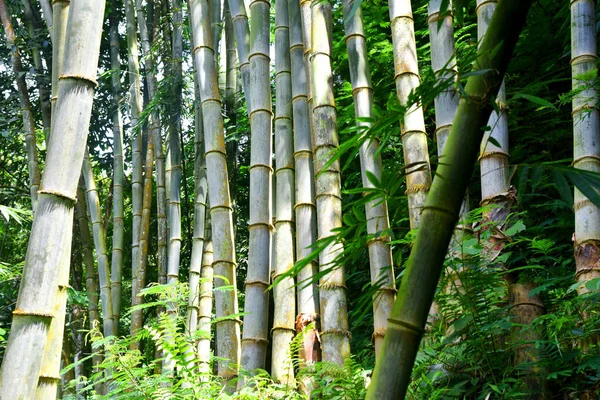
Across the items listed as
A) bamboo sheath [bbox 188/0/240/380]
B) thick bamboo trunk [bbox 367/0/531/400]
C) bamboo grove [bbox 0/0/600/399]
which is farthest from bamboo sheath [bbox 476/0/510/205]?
thick bamboo trunk [bbox 367/0/531/400]

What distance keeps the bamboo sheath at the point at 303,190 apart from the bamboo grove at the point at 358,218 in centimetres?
1

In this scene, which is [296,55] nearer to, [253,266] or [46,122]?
[253,266]

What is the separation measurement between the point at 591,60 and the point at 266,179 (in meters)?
1.50

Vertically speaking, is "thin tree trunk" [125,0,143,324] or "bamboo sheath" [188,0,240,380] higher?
"thin tree trunk" [125,0,143,324]

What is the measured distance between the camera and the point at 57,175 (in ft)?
6.18

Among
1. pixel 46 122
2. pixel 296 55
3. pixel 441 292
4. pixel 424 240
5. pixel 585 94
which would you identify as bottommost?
pixel 424 240

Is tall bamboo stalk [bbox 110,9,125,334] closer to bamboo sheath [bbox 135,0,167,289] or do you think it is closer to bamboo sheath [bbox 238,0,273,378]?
bamboo sheath [bbox 135,0,167,289]

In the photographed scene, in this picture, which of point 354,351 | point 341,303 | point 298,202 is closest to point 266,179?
point 298,202

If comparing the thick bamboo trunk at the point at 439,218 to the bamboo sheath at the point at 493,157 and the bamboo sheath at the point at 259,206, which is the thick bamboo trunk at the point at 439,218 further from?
the bamboo sheath at the point at 259,206

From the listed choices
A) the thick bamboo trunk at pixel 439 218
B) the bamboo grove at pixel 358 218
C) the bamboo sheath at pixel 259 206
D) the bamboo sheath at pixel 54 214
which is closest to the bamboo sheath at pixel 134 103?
the bamboo grove at pixel 358 218

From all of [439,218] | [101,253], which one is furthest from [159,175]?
[439,218]

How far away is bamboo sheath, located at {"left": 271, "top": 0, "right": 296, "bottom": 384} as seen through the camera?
10.1ft

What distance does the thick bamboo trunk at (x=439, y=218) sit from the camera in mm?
836

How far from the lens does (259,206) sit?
127 inches
